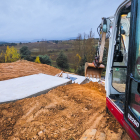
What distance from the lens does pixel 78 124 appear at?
282 cm

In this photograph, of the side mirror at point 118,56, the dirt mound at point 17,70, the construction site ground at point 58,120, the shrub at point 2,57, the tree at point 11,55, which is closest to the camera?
the construction site ground at point 58,120

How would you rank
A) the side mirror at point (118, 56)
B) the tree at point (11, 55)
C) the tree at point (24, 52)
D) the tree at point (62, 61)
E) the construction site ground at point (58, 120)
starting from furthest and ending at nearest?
the tree at point (62, 61) < the tree at point (24, 52) < the tree at point (11, 55) < the side mirror at point (118, 56) < the construction site ground at point (58, 120)

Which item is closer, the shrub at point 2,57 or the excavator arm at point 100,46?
the excavator arm at point 100,46

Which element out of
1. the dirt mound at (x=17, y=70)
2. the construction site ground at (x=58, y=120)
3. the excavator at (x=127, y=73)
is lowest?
the construction site ground at (x=58, y=120)

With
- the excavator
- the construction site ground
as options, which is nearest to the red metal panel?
the excavator

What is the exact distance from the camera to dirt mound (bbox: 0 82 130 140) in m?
2.55

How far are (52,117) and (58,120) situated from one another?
20 cm

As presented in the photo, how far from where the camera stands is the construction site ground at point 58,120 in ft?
8.18

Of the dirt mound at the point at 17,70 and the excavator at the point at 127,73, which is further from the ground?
the excavator at the point at 127,73

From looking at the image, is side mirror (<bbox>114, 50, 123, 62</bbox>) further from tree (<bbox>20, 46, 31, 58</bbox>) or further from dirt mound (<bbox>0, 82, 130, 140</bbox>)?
tree (<bbox>20, 46, 31, 58</bbox>)

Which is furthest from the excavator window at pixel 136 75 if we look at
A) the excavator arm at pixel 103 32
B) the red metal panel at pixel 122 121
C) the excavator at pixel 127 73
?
the excavator arm at pixel 103 32

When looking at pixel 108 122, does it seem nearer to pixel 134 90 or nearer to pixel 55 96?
pixel 134 90

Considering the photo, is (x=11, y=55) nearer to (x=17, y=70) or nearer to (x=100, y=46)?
(x=17, y=70)

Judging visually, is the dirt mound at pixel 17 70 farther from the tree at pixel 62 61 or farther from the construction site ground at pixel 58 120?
the tree at pixel 62 61
